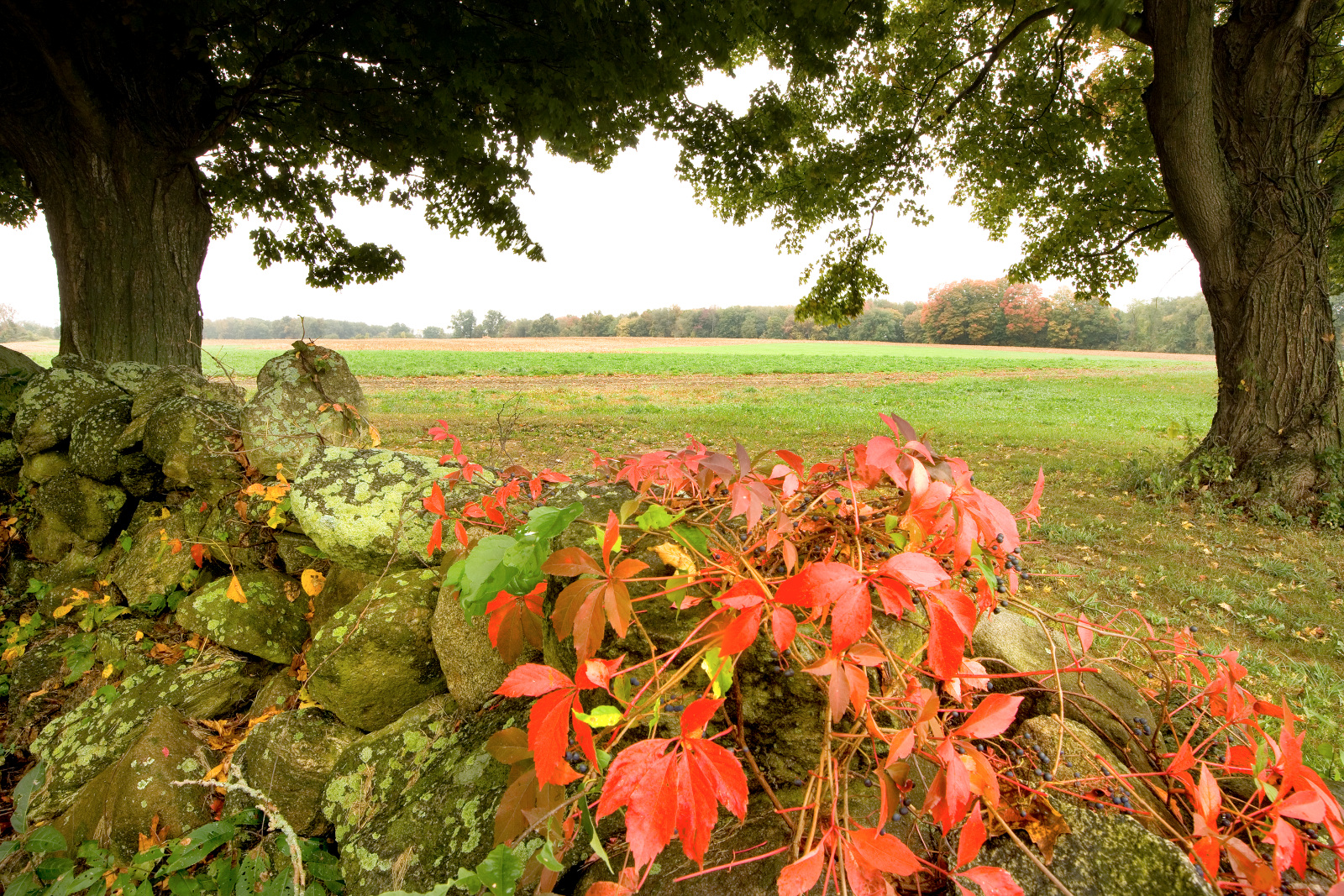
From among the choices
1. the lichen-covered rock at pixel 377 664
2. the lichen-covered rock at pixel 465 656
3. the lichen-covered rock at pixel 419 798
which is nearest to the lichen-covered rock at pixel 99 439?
the lichen-covered rock at pixel 377 664

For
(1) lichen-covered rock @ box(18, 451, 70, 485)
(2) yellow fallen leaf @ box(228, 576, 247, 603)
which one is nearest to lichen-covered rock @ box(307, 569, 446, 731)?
(2) yellow fallen leaf @ box(228, 576, 247, 603)

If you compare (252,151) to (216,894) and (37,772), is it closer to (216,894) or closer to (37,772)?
(37,772)

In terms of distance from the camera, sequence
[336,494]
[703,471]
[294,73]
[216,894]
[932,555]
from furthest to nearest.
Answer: [294,73]
[336,494]
[216,894]
[703,471]
[932,555]

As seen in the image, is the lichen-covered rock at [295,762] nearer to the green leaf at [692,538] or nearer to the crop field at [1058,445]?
the crop field at [1058,445]

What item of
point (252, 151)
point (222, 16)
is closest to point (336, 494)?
point (222, 16)

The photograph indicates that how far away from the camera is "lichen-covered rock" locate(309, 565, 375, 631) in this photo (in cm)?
214

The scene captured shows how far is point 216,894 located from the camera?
5.25 ft

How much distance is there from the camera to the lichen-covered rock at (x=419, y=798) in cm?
129

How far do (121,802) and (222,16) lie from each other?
5675 mm

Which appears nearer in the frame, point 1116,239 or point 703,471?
point 703,471

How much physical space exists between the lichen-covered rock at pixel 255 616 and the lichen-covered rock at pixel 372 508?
512 mm

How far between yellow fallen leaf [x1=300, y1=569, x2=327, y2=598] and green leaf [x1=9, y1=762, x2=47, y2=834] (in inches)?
41.7

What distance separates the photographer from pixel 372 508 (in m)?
2.07

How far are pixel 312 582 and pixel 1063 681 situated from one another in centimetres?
254
